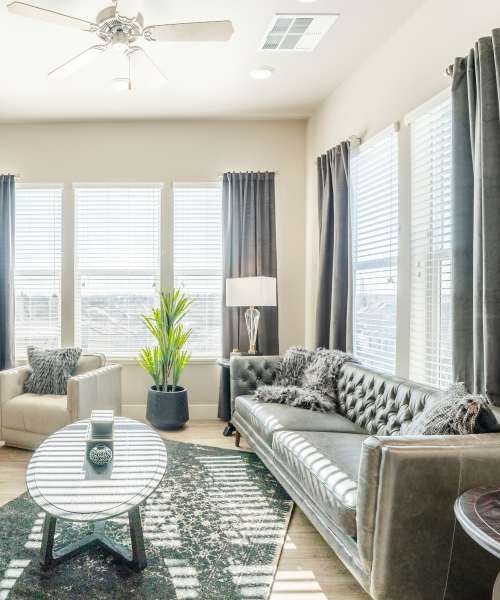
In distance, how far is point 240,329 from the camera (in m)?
4.71

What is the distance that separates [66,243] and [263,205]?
1.99 m

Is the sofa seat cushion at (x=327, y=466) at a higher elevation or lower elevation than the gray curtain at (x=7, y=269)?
lower

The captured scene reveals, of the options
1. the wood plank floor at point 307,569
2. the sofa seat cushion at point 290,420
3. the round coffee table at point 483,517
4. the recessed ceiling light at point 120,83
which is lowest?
the wood plank floor at point 307,569

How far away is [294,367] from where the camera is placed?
376 cm

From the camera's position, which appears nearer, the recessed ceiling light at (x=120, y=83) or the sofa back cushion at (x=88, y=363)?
the recessed ceiling light at (x=120, y=83)

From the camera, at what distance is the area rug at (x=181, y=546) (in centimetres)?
200

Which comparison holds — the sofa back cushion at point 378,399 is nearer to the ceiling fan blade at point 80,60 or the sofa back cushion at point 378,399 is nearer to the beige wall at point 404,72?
the beige wall at point 404,72

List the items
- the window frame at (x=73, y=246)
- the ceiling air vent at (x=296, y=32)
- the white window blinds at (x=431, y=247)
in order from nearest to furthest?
1. the white window blinds at (x=431, y=247)
2. the ceiling air vent at (x=296, y=32)
3. the window frame at (x=73, y=246)

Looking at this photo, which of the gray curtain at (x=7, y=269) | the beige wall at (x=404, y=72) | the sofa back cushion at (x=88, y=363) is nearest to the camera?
the beige wall at (x=404, y=72)

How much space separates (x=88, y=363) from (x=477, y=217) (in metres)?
3.24

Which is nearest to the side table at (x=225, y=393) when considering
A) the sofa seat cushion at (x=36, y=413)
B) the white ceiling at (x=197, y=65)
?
the sofa seat cushion at (x=36, y=413)

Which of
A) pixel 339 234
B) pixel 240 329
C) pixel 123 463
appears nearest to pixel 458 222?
pixel 339 234

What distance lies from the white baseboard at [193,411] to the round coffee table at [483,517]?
11.7 ft

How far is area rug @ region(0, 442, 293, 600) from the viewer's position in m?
2.00
